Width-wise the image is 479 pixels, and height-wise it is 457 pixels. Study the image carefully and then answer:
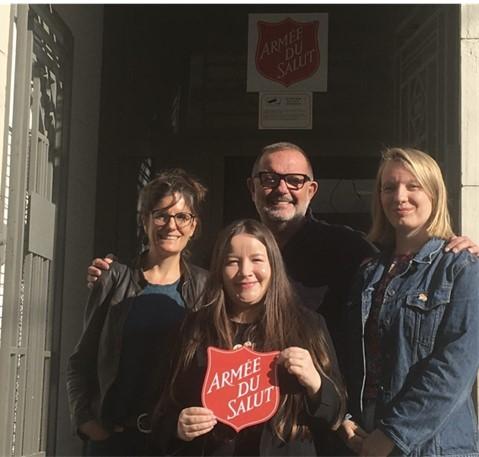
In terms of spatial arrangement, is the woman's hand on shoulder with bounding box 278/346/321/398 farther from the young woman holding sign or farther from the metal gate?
the metal gate

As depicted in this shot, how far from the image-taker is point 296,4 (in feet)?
10.8

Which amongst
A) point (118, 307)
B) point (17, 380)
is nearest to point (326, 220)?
point (118, 307)

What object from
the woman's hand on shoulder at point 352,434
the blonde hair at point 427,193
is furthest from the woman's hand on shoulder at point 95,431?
the blonde hair at point 427,193

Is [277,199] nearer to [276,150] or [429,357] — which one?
[276,150]

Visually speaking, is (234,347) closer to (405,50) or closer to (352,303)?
(352,303)

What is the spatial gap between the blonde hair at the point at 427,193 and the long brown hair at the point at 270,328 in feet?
1.29

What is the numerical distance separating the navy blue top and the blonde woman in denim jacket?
65 cm

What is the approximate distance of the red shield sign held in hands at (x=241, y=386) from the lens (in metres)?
2.75

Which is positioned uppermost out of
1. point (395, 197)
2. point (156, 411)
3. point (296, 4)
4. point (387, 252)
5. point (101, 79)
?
point (296, 4)

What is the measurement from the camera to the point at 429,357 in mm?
2752

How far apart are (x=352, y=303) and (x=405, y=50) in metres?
1.15

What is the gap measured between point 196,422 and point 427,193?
1131mm

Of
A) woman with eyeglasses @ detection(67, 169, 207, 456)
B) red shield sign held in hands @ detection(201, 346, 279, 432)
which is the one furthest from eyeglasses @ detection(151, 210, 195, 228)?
red shield sign held in hands @ detection(201, 346, 279, 432)

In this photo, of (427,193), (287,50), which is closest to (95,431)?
(427,193)
